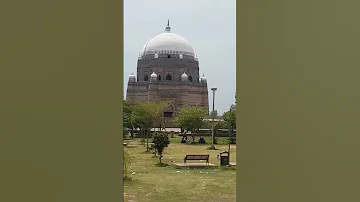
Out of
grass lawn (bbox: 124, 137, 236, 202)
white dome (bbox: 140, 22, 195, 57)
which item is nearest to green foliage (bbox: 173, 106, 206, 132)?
grass lawn (bbox: 124, 137, 236, 202)

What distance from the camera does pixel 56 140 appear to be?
1.78m

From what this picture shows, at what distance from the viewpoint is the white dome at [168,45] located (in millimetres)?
37062

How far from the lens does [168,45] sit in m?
37.0

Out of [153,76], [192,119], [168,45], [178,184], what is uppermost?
[168,45]

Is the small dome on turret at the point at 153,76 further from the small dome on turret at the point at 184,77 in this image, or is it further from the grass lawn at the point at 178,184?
the grass lawn at the point at 178,184

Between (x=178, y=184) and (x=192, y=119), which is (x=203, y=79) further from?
(x=178, y=184)

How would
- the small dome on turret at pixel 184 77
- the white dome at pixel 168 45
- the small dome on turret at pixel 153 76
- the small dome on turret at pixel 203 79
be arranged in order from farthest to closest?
the small dome on turret at pixel 203 79
the white dome at pixel 168 45
the small dome on turret at pixel 184 77
the small dome on turret at pixel 153 76

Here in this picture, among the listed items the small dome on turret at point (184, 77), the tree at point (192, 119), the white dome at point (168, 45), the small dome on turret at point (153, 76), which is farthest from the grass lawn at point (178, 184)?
the white dome at point (168, 45)

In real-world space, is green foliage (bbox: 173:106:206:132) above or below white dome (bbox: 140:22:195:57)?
below

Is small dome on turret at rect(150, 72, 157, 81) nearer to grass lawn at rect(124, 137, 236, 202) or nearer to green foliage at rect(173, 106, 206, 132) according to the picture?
green foliage at rect(173, 106, 206, 132)

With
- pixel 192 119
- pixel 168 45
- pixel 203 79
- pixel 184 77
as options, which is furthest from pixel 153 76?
pixel 192 119

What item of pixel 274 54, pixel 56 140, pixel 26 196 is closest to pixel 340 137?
pixel 274 54

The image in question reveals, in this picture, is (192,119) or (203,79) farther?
(203,79)

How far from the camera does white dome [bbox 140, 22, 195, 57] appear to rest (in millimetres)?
37062
